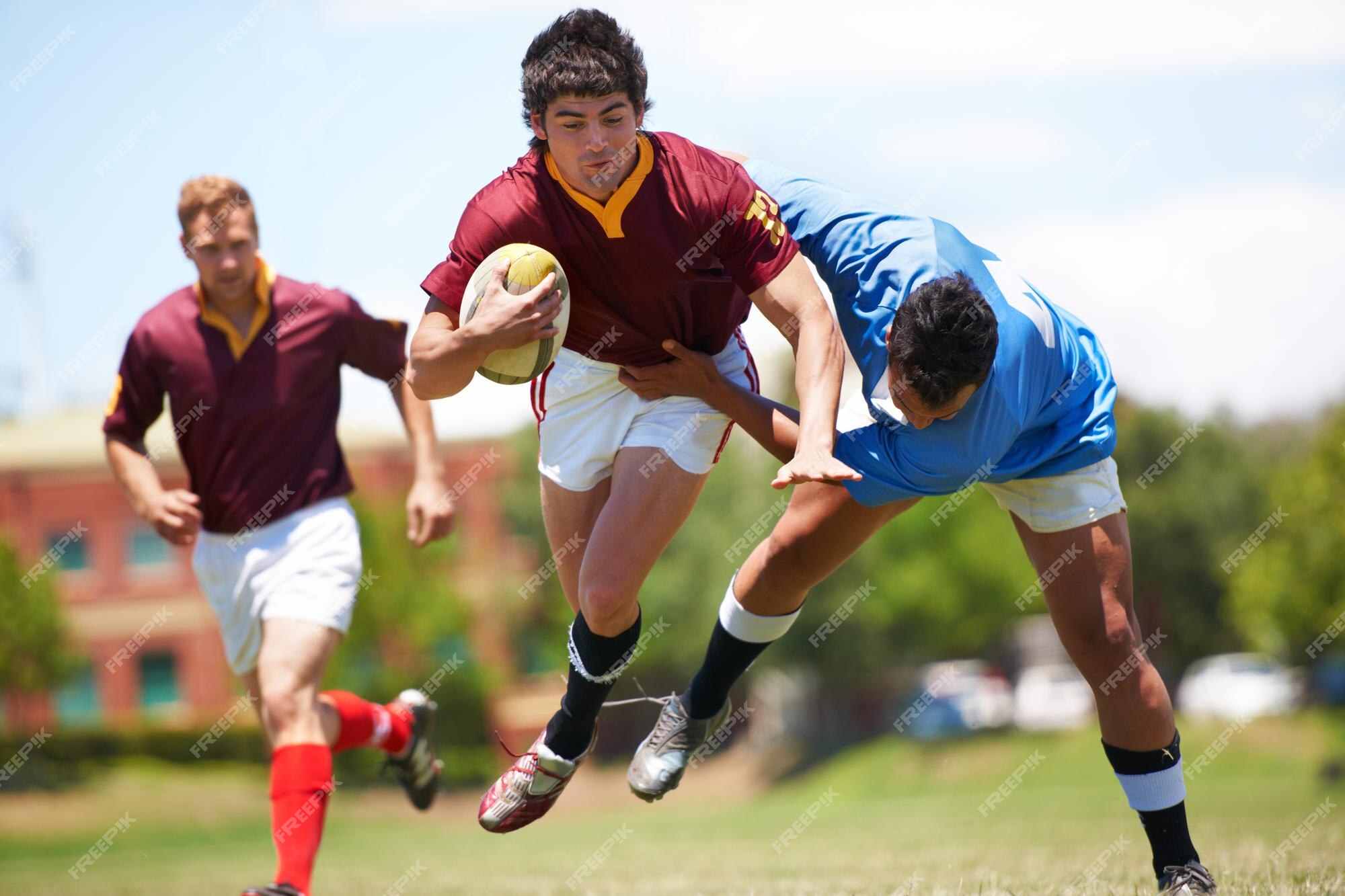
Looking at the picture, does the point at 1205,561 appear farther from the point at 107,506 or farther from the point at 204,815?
the point at 107,506

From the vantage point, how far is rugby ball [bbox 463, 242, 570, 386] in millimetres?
4047

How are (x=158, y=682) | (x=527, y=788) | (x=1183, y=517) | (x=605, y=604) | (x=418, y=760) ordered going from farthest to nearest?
(x=158, y=682), (x=1183, y=517), (x=418, y=760), (x=527, y=788), (x=605, y=604)

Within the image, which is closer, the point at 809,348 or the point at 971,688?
the point at 809,348

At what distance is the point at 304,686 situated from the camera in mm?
5113

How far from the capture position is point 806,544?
4.92 metres

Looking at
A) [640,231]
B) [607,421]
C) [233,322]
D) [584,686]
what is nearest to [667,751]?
[584,686]

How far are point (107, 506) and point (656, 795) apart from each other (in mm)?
38615

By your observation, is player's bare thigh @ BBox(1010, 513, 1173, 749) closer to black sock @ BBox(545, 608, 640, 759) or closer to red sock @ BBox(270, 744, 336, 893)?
black sock @ BBox(545, 608, 640, 759)

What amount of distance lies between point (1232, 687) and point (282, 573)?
38.0 metres

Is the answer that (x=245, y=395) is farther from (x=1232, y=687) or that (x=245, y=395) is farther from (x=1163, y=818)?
(x=1232, y=687)

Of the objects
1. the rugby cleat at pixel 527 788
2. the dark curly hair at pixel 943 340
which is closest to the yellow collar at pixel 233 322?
the rugby cleat at pixel 527 788

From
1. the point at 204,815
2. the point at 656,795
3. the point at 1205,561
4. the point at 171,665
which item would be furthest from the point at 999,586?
the point at 656,795

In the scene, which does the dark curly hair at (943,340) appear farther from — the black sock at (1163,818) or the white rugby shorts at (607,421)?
the black sock at (1163,818)

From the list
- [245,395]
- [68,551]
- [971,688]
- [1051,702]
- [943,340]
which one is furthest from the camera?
[1051,702]
